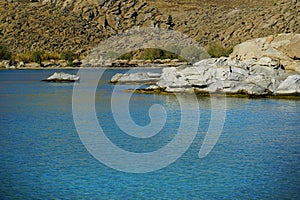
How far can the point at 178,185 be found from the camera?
39.8 feet

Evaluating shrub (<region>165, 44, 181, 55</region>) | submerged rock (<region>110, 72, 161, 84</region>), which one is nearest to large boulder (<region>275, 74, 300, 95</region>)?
submerged rock (<region>110, 72, 161, 84</region>)

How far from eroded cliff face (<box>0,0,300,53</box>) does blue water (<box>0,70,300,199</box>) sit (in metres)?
62.0

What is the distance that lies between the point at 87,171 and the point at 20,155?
2.60 meters

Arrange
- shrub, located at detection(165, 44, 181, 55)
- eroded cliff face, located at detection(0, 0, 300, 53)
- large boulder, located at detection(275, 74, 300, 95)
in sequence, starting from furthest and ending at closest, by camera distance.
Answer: eroded cliff face, located at detection(0, 0, 300, 53) → shrub, located at detection(165, 44, 181, 55) → large boulder, located at detection(275, 74, 300, 95)

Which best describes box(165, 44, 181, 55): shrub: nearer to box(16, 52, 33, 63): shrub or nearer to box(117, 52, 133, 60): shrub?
box(117, 52, 133, 60): shrub

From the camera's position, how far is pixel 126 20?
127 meters

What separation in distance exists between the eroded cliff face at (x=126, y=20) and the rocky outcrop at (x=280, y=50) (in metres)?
41.8

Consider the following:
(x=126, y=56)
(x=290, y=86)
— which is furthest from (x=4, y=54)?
(x=290, y=86)

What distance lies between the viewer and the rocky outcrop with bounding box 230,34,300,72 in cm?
3625

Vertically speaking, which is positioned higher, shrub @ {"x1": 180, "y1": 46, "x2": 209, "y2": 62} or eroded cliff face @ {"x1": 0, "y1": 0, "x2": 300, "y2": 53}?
eroded cliff face @ {"x1": 0, "y1": 0, "x2": 300, "y2": 53}

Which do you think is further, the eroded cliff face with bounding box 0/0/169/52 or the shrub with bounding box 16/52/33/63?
the eroded cliff face with bounding box 0/0/169/52

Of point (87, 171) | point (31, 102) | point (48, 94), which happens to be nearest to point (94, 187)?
point (87, 171)

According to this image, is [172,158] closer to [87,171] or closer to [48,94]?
[87,171]

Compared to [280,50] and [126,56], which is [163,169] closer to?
[280,50]
